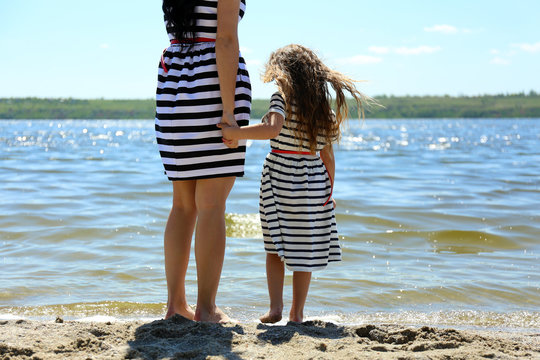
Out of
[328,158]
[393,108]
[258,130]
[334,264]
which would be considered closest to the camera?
[258,130]

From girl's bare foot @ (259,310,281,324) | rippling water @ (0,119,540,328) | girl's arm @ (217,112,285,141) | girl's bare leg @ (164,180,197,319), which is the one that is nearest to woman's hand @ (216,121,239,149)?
girl's arm @ (217,112,285,141)

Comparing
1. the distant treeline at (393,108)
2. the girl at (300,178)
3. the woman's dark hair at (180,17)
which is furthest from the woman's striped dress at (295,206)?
the distant treeline at (393,108)

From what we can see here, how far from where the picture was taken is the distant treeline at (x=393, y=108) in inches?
3553

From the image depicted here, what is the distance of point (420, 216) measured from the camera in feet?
23.5

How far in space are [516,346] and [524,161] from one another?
13478 millimetres

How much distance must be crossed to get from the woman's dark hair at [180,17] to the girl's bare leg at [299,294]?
1.41 m

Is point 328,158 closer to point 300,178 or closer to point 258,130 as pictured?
point 300,178

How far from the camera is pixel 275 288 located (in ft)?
10.5

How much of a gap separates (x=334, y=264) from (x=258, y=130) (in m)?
2.54

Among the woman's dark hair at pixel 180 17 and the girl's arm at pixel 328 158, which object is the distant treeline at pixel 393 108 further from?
the woman's dark hair at pixel 180 17

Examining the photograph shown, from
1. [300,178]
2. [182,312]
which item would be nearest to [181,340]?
[182,312]

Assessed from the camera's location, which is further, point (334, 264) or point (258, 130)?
point (334, 264)

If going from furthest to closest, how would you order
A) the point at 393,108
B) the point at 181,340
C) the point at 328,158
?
1. the point at 393,108
2. the point at 328,158
3. the point at 181,340

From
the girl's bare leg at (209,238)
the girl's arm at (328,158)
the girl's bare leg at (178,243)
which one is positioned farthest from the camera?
the girl's arm at (328,158)
